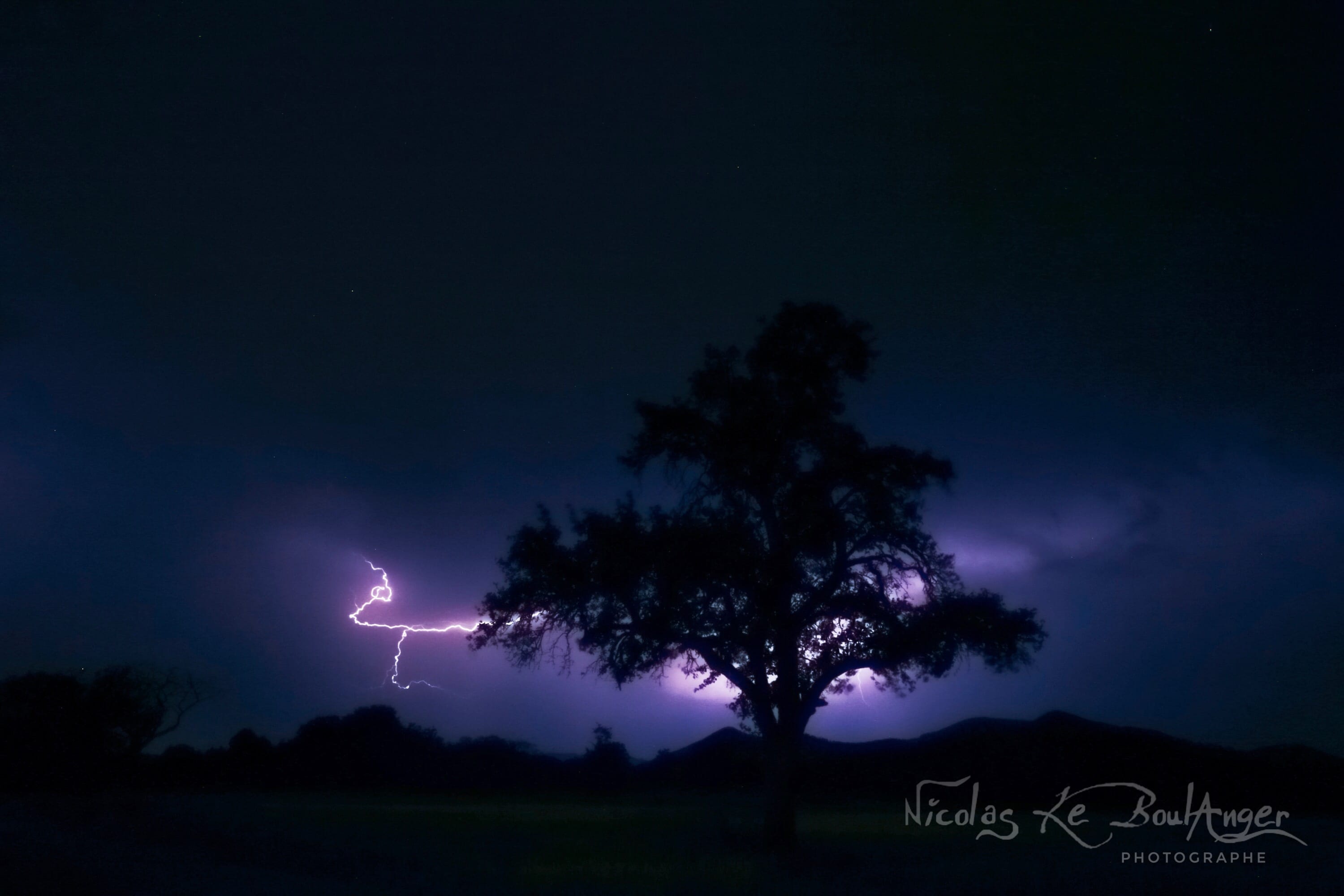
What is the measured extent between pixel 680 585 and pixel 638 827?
1138cm

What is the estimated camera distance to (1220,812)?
22422 millimetres

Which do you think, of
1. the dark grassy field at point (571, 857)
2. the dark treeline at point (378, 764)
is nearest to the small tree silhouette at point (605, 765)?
the dark treeline at point (378, 764)

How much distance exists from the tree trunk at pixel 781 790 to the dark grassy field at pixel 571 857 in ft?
2.05

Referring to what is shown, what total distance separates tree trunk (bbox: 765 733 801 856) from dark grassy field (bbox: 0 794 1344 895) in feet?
2.05

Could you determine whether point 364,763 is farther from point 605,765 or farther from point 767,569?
point 767,569

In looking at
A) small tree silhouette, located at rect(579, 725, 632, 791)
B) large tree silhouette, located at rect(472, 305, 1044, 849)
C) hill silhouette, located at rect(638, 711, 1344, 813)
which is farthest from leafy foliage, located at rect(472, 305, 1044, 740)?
small tree silhouette, located at rect(579, 725, 632, 791)

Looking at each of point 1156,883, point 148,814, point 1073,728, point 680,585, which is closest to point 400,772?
point 148,814

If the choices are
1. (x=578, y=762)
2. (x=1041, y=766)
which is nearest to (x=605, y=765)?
(x=578, y=762)

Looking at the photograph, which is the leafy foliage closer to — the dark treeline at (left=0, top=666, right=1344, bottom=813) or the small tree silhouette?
the dark treeline at (left=0, top=666, right=1344, bottom=813)

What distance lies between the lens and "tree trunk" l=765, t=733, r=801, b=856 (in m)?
20.1

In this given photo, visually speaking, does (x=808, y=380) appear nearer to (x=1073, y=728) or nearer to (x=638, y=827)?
(x=638, y=827)

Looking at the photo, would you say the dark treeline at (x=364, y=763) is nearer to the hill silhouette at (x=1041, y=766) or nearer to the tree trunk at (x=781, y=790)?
the hill silhouette at (x=1041, y=766)

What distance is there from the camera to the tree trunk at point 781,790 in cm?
2009

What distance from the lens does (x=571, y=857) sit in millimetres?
19266
